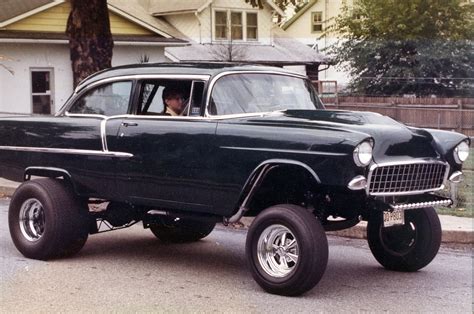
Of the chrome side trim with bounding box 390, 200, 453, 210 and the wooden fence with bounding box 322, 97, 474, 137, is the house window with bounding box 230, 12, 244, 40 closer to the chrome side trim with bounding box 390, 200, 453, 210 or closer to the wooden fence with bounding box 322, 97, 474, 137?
A: the wooden fence with bounding box 322, 97, 474, 137

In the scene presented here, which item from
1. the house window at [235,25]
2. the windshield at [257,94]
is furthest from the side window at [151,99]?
the house window at [235,25]

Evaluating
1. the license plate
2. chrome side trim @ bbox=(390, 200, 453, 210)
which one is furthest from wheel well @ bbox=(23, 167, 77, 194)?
chrome side trim @ bbox=(390, 200, 453, 210)

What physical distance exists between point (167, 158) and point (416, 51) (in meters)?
27.7

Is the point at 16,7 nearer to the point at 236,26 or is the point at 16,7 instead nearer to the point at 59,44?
the point at 59,44

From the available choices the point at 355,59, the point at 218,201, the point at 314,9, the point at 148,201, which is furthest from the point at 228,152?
the point at 314,9

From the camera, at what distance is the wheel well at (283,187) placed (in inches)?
289

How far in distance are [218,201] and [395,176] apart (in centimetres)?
153

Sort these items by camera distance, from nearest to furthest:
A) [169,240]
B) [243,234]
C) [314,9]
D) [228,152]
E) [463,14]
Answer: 1. [228,152]
2. [169,240]
3. [243,234]
4. [463,14]
5. [314,9]

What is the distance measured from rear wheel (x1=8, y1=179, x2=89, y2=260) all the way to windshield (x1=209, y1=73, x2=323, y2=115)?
182cm

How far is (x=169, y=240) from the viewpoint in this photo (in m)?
9.80

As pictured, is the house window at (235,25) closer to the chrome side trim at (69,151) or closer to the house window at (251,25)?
the house window at (251,25)

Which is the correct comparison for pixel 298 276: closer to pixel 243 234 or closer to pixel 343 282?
pixel 343 282

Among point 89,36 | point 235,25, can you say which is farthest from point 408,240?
point 235,25

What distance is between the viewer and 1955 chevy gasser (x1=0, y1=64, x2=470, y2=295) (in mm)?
7121
